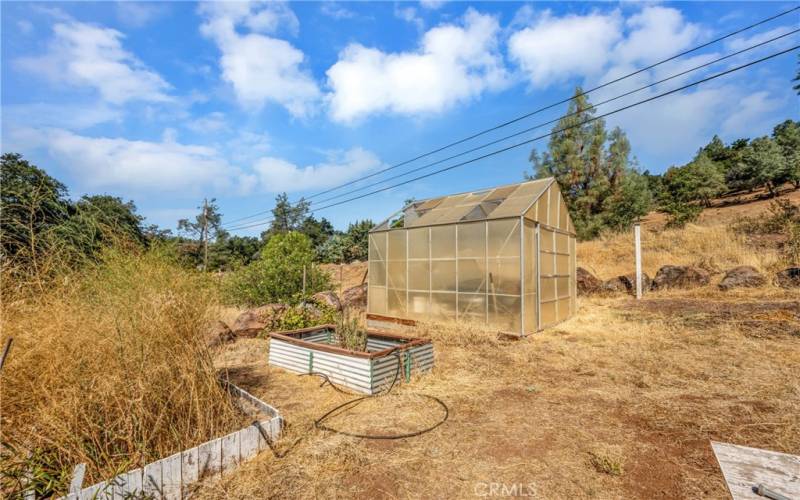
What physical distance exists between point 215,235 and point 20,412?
111 ft

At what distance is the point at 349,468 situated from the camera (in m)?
2.94

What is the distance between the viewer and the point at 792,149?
24766mm

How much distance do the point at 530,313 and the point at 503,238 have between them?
183 cm

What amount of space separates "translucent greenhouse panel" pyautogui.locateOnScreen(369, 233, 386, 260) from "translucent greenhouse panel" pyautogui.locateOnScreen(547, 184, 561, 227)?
460cm

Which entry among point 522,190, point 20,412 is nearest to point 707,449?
point 20,412

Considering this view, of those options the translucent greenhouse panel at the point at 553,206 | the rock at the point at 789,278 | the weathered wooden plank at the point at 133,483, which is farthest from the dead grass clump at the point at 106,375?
the rock at the point at 789,278

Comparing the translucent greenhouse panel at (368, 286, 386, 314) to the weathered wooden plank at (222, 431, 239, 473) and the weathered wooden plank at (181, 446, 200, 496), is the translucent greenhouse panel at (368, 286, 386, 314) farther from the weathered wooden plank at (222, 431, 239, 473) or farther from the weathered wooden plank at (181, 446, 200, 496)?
the weathered wooden plank at (181, 446, 200, 496)

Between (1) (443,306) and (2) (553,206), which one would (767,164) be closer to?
(2) (553,206)

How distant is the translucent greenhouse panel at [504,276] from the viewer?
789 cm

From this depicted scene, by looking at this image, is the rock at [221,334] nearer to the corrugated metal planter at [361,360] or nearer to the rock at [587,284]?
the corrugated metal planter at [361,360]

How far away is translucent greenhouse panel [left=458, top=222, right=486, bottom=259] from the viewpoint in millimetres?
8484

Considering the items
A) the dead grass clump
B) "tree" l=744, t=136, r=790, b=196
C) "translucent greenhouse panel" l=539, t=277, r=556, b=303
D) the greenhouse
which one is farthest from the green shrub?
"tree" l=744, t=136, r=790, b=196

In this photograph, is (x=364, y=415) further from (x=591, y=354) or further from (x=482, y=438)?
(x=591, y=354)

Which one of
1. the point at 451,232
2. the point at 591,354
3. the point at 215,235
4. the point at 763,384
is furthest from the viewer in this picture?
the point at 215,235
